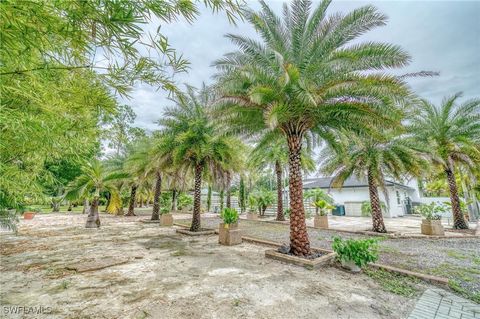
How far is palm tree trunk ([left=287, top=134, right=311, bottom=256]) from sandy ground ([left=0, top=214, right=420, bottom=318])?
899mm

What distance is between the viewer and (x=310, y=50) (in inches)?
255

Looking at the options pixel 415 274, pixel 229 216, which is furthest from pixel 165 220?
pixel 415 274

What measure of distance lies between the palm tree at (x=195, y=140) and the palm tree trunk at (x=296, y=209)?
161 inches

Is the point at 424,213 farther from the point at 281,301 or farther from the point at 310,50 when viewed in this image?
the point at 281,301

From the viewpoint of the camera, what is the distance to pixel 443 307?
12.2ft

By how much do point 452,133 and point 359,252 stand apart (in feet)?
38.1

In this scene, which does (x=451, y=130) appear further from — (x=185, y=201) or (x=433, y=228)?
(x=185, y=201)

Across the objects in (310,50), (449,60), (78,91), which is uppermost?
(449,60)

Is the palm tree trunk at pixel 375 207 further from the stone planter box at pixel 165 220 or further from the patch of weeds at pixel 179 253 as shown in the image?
the stone planter box at pixel 165 220

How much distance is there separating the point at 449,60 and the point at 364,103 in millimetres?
8010

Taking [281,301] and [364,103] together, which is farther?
[364,103]

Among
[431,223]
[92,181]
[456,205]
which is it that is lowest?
[431,223]

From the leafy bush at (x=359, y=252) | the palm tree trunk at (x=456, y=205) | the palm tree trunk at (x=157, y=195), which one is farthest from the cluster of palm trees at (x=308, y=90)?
the palm tree trunk at (x=157, y=195)

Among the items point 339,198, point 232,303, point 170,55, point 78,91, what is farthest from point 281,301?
point 339,198
